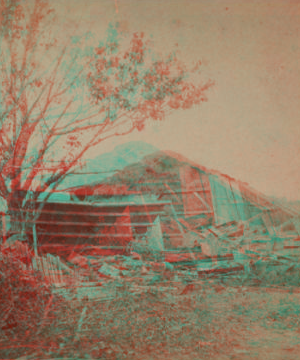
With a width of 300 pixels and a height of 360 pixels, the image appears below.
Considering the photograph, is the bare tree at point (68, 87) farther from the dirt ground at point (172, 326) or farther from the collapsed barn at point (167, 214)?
the dirt ground at point (172, 326)

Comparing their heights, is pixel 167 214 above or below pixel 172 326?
above

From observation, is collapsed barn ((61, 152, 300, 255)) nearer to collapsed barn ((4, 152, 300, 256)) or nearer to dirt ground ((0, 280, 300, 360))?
collapsed barn ((4, 152, 300, 256))

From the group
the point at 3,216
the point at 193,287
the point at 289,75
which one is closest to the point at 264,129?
the point at 289,75

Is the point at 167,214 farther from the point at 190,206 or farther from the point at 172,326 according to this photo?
the point at 172,326

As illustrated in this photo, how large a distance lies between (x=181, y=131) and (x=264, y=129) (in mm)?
876

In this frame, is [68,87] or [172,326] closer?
[172,326]

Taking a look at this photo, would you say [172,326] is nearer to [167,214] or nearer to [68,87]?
[167,214]

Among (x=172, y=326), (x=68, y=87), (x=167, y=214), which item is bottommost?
(x=172, y=326)

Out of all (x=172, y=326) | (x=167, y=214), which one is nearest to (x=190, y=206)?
(x=167, y=214)

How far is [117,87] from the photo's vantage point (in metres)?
4.04

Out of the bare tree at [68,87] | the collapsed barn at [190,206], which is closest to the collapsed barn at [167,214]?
the collapsed barn at [190,206]

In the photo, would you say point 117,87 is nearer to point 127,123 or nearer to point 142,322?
point 127,123

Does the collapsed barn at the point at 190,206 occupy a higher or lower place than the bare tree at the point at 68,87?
lower

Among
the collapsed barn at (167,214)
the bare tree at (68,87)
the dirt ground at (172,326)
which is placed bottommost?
the dirt ground at (172,326)
